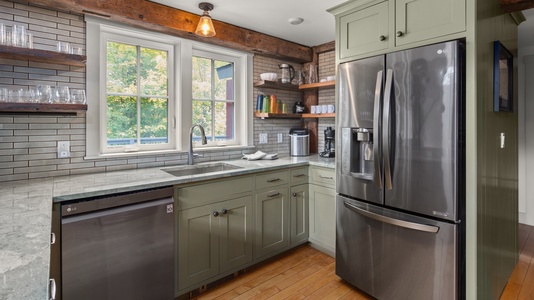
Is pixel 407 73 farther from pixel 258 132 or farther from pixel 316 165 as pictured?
pixel 258 132

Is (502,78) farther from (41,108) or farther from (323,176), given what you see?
(41,108)

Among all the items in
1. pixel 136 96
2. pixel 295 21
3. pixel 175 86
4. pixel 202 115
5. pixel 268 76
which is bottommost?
pixel 202 115

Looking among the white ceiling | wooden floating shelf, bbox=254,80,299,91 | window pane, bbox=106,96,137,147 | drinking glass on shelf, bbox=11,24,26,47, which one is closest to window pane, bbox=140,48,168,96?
window pane, bbox=106,96,137,147

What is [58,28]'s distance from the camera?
7.06 feet

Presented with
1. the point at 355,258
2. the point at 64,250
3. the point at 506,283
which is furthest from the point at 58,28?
the point at 506,283

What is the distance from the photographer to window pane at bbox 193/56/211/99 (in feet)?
9.79

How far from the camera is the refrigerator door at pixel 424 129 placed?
1671 mm

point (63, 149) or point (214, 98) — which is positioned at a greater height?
point (214, 98)

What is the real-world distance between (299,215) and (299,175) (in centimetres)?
41

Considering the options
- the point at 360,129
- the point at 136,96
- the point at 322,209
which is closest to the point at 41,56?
the point at 136,96

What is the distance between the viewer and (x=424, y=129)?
1775 mm

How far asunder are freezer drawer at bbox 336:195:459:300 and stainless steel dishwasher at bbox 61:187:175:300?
134cm

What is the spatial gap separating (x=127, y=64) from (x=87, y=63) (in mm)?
353

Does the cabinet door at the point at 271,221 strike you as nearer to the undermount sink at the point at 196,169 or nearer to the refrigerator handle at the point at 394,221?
the undermount sink at the point at 196,169
